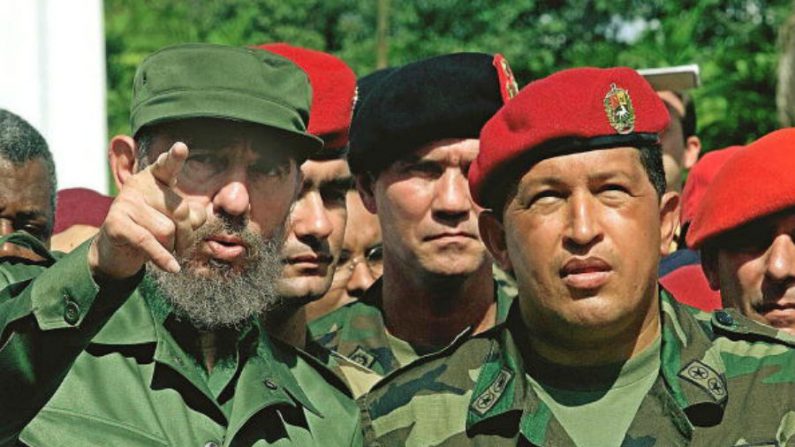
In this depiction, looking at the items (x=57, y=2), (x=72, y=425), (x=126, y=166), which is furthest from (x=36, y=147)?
(x=57, y=2)

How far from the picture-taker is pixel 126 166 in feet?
15.1

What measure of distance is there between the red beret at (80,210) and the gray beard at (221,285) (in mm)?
2405

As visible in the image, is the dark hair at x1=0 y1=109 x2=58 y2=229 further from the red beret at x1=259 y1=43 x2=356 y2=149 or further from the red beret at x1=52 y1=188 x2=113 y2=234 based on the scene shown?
the red beret at x1=52 y1=188 x2=113 y2=234

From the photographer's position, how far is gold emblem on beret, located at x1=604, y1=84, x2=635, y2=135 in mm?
4113

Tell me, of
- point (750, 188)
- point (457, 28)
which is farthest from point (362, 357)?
point (457, 28)

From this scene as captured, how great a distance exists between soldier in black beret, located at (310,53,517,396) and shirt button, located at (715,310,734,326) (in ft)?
3.73

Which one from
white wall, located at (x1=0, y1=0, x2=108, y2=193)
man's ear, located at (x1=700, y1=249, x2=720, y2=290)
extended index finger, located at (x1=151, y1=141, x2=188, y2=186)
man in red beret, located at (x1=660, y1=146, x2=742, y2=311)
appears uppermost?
extended index finger, located at (x1=151, y1=141, x2=188, y2=186)

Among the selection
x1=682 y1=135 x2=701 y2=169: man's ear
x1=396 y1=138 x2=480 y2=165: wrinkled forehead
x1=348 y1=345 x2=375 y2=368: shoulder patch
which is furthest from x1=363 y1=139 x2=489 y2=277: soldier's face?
x1=682 y1=135 x2=701 y2=169: man's ear

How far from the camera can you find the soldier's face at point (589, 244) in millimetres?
4016

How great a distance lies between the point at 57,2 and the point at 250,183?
594 centimetres

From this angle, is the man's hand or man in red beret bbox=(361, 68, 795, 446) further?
man in red beret bbox=(361, 68, 795, 446)

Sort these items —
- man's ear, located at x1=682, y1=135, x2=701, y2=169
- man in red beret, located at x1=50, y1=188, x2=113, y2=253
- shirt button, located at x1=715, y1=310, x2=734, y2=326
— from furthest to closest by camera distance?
man's ear, located at x1=682, y1=135, x2=701, y2=169, man in red beret, located at x1=50, y1=188, x2=113, y2=253, shirt button, located at x1=715, y1=310, x2=734, y2=326

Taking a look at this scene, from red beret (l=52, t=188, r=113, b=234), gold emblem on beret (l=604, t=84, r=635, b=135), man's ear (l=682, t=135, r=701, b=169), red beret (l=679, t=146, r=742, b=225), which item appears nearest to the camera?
gold emblem on beret (l=604, t=84, r=635, b=135)

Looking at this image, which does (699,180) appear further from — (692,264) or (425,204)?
(425,204)
